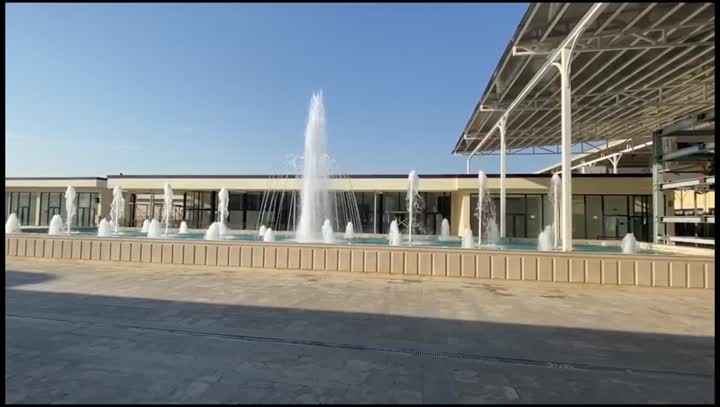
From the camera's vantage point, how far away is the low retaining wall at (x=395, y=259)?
823 centimetres

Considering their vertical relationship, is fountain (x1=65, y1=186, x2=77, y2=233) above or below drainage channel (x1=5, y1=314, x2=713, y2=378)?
above

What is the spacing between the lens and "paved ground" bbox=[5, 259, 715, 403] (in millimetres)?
3271

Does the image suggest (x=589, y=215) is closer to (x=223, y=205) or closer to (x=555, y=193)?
(x=555, y=193)

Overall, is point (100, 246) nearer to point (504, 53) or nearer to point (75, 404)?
point (75, 404)

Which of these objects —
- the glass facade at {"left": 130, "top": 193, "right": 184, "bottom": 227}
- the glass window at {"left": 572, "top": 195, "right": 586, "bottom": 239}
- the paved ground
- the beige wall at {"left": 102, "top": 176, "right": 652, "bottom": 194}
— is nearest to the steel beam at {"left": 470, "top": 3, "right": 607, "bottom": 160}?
the paved ground

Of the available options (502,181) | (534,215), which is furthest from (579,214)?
(502,181)

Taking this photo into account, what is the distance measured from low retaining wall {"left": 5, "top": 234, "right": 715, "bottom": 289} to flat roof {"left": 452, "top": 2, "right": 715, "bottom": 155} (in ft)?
19.6

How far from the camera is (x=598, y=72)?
46.1 feet

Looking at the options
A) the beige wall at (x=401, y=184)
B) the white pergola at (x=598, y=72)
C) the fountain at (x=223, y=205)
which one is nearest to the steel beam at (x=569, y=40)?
the white pergola at (x=598, y=72)

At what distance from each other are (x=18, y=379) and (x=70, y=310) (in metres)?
2.79

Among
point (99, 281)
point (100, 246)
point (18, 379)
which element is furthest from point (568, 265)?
point (100, 246)

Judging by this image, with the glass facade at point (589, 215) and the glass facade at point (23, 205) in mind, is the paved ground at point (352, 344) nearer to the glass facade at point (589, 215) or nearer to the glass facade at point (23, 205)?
the glass facade at point (589, 215)

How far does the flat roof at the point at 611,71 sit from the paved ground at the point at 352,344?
699 cm

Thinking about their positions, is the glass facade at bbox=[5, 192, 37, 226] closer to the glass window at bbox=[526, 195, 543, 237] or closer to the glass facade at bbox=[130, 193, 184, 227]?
the glass facade at bbox=[130, 193, 184, 227]
